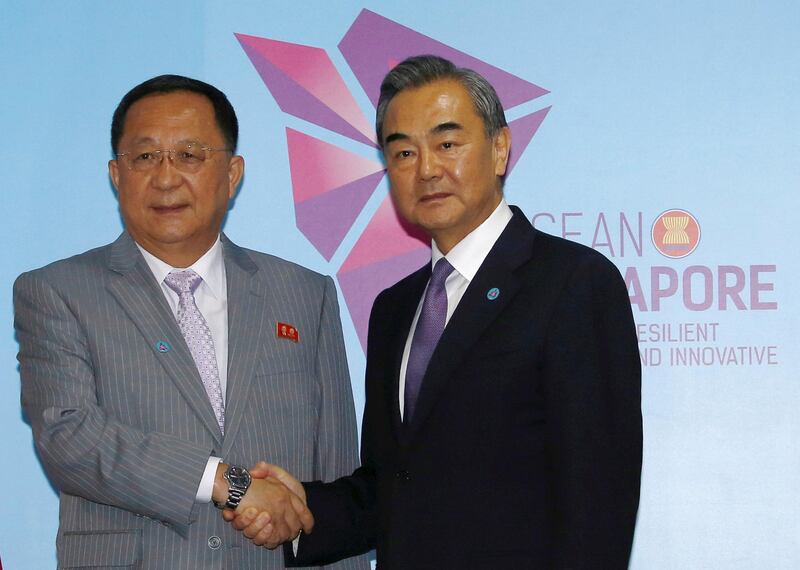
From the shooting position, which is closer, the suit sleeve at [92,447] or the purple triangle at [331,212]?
the suit sleeve at [92,447]

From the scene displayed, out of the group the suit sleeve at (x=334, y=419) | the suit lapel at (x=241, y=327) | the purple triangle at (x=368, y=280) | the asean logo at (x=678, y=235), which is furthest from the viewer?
the purple triangle at (x=368, y=280)

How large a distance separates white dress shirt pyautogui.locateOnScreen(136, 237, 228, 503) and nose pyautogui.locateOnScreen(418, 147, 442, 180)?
2.07ft

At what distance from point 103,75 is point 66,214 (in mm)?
478

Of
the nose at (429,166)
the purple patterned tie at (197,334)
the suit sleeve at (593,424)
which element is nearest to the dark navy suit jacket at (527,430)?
the suit sleeve at (593,424)

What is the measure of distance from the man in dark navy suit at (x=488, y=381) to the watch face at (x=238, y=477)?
0.07 meters

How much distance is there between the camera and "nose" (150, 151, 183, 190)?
8.48ft

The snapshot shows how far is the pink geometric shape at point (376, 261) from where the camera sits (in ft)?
11.1

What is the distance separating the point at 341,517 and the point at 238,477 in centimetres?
34

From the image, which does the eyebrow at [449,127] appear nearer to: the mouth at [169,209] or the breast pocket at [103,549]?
the mouth at [169,209]

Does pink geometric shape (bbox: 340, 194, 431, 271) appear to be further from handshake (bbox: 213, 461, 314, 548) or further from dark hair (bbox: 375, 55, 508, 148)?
handshake (bbox: 213, 461, 314, 548)

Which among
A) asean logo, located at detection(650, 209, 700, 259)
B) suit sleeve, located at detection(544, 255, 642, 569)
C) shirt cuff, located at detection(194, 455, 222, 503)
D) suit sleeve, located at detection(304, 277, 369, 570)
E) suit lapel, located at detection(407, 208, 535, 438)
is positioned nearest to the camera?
suit sleeve, located at detection(544, 255, 642, 569)

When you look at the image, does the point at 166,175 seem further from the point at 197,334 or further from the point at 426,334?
the point at 426,334

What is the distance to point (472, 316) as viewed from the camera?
230 cm

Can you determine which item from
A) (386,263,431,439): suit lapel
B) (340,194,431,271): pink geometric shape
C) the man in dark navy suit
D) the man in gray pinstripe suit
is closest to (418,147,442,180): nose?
the man in dark navy suit
